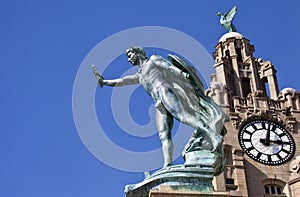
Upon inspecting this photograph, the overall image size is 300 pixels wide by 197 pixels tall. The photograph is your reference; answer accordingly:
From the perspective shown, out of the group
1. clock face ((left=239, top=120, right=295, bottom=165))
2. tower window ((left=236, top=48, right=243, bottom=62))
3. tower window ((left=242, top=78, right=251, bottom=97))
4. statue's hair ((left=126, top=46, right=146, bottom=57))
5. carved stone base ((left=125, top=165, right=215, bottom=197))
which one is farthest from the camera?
tower window ((left=236, top=48, right=243, bottom=62))

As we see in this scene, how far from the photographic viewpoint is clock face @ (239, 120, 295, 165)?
57.3m

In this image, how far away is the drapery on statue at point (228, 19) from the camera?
72.1 m

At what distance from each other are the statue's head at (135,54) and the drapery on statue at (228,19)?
188 ft

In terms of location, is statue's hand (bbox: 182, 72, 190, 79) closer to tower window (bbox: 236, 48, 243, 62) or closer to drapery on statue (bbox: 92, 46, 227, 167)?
drapery on statue (bbox: 92, 46, 227, 167)

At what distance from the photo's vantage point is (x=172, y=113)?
46.9 feet

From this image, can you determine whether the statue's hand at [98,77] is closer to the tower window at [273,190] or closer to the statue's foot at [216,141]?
the statue's foot at [216,141]

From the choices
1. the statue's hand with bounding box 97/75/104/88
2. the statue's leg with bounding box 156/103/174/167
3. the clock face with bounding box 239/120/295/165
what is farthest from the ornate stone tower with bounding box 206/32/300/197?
the statue's leg with bounding box 156/103/174/167

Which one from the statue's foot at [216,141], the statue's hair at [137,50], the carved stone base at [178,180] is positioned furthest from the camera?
the statue's hair at [137,50]

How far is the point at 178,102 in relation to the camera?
47.1 feet

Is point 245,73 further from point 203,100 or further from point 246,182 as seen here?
point 203,100

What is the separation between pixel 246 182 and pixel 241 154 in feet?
7.71

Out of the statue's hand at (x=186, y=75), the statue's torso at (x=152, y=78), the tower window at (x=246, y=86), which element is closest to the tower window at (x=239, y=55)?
the tower window at (x=246, y=86)

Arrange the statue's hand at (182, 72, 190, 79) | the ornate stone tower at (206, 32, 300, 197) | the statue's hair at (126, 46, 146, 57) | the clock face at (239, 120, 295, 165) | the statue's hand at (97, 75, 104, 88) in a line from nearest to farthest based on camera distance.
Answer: the statue's hand at (182, 72, 190, 79)
the statue's hair at (126, 46, 146, 57)
the statue's hand at (97, 75, 104, 88)
the ornate stone tower at (206, 32, 300, 197)
the clock face at (239, 120, 295, 165)

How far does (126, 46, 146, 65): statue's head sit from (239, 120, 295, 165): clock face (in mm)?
42729
